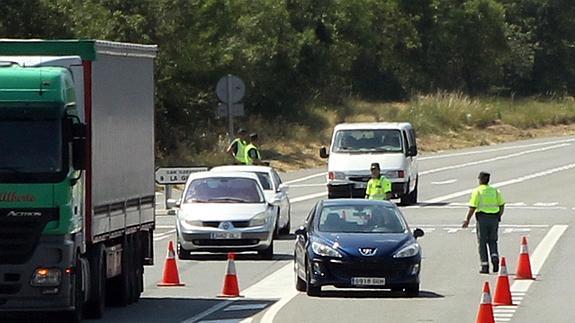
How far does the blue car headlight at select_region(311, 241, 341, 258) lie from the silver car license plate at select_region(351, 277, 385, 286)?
390mm

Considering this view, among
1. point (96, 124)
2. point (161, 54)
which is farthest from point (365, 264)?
point (161, 54)

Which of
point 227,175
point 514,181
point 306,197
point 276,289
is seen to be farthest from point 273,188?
point 514,181

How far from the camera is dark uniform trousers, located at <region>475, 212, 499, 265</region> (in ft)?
81.7

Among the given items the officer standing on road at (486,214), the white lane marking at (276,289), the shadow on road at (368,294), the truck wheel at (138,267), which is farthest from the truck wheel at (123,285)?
the officer standing on road at (486,214)

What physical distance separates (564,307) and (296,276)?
427 centimetres

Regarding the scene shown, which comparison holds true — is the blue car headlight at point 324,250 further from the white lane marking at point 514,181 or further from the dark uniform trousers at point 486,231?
the white lane marking at point 514,181

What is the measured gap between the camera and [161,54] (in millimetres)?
49750

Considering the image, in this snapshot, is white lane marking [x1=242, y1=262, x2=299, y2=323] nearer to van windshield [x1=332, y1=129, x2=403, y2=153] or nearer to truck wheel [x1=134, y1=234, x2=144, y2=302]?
truck wheel [x1=134, y1=234, x2=144, y2=302]

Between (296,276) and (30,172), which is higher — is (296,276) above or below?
below

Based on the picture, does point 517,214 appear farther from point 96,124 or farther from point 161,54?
point 96,124

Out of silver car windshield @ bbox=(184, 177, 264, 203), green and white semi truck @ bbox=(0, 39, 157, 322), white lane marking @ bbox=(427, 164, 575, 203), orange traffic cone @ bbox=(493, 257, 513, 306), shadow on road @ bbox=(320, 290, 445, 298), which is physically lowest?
white lane marking @ bbox=(427, 164, 575, 203)

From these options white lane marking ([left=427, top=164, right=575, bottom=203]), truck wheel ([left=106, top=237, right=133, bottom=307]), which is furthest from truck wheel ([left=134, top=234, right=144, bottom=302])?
white lane marking ([left=427, top=164, right=575, bottom=203])

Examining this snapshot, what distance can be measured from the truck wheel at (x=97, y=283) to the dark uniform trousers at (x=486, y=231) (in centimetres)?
784

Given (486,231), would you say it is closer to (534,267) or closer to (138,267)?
(534,267)
